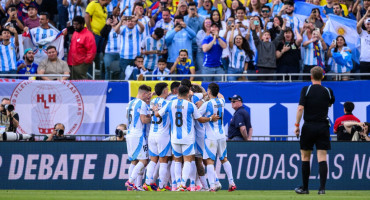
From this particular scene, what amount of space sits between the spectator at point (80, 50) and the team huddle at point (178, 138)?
545 cm

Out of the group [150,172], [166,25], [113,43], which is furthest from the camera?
[166,25]

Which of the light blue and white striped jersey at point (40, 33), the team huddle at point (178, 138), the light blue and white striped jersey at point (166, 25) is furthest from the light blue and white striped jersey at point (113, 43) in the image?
the team huddle at point (178, 138)

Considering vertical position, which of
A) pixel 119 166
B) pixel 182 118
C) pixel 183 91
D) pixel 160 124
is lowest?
pixel 119 166

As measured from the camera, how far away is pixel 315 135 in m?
12.1

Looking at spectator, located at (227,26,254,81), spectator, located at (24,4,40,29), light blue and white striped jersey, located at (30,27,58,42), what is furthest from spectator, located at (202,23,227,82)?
spectator, located at (24,4,40,29)

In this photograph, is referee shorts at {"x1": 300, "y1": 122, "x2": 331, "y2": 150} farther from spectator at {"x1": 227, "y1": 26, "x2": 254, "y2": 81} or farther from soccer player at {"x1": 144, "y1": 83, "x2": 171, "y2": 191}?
spectator at {"x1": 227, "y1": 26, "x2": 254, "y2": 81}

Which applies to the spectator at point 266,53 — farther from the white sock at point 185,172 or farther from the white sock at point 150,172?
the white sock at point 185,172

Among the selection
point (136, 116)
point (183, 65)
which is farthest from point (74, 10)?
point (136, 116)

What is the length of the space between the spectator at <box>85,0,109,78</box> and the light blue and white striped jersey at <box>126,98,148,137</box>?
22.2 feet

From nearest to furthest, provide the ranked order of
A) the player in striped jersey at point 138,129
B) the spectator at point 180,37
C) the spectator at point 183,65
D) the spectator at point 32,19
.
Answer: the player in striped jersey at point 138,129
the spectator at point 183,65
the spectator at point 180,37
the spectator at point 32,19

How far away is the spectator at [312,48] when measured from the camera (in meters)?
20.4

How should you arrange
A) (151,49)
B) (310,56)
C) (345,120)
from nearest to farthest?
(345,120), (310,56), (151,49)

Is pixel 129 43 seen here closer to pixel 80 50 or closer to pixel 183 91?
pixel 80 50

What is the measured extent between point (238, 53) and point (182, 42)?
1.54 metres
